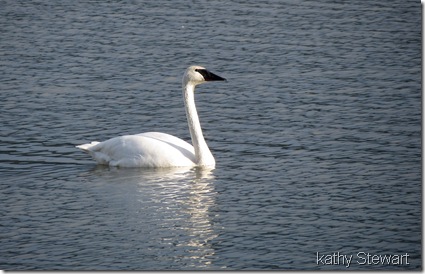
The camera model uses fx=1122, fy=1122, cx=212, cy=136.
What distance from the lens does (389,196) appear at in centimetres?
1592

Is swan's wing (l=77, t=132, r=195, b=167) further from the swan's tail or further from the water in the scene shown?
the water

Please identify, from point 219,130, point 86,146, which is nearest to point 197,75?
point 219,130

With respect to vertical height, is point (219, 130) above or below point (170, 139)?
above

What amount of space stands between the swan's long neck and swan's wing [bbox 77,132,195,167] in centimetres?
23

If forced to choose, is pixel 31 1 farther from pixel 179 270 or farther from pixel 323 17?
pixel 179 270

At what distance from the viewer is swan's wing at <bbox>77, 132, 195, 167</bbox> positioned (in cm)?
1752

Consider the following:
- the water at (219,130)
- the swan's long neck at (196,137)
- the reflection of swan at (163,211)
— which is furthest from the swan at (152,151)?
the water at (219,130)

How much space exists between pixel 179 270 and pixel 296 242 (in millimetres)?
1734

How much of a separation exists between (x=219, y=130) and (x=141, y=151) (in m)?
2.52

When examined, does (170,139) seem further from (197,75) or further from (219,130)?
(219,130)

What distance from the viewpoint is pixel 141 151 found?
17516 millimetres

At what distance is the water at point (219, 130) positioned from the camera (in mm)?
13938

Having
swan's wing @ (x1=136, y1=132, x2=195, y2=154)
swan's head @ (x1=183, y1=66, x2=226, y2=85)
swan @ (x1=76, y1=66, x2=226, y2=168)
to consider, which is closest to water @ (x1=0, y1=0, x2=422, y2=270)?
swan @ (x1=76, y1=66, x2=226, y2=168)

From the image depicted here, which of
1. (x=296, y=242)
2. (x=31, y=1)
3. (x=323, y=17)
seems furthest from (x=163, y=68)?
(x=296, y=242)
